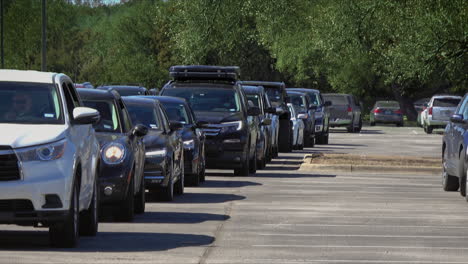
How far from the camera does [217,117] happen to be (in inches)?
1033

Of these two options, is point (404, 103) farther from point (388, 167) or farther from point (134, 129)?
point (134, 129)

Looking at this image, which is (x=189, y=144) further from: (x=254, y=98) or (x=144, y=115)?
(x=254, y=98)

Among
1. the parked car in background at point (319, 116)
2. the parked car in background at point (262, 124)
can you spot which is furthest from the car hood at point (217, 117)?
the parked car in background at point (319, 116)

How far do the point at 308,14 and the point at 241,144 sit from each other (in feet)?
73.6

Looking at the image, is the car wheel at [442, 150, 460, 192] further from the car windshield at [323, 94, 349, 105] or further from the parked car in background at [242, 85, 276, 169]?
the car windshield at [323, 94, 349, 105]

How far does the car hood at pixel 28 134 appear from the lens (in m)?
12.0

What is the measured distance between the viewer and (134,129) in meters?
16.7

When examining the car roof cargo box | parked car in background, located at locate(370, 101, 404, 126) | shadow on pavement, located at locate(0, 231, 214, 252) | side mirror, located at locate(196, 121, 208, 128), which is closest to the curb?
the car roof cargo box

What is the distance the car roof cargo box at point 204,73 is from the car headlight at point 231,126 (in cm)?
112

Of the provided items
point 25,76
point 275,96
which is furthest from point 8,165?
point 275,96

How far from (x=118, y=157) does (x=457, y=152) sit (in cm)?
690

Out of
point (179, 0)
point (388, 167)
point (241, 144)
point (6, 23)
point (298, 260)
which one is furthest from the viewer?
point (6, 23)

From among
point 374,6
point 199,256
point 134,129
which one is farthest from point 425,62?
point 199,256

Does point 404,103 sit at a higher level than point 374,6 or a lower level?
lower
